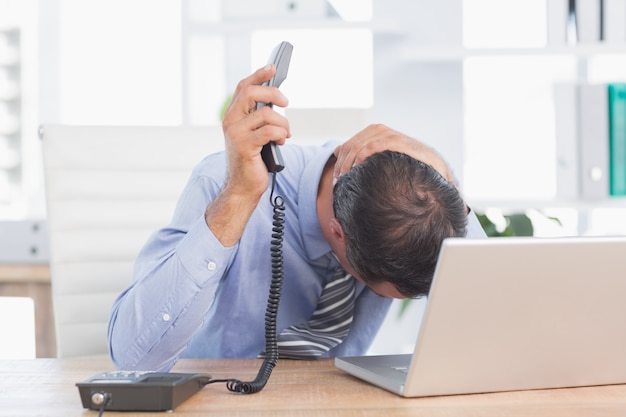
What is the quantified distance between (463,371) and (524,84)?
1.76 m

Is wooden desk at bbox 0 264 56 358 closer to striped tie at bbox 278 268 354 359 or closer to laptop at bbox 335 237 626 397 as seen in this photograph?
striped tie at bbox 278 268 354 359

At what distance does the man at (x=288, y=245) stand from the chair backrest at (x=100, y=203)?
1.17ft

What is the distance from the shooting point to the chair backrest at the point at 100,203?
175 centimetres

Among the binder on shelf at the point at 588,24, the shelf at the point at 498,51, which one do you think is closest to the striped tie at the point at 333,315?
the shelf at the point at 498,51

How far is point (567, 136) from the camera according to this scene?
2.38 metres

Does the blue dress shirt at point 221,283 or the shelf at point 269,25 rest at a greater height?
the shelf at point 269,25

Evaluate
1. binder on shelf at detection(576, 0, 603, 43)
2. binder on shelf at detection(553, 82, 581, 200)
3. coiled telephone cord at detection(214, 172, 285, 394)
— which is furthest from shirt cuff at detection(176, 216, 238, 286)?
→ binder on shelf at detection(576, 0, 603, 43)

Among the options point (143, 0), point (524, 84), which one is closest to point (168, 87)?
point (143, 0)

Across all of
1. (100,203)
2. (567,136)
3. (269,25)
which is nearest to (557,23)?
(567,136)

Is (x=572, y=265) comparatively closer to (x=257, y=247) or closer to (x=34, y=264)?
(x=257, y=247)

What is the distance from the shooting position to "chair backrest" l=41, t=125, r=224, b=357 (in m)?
1.75

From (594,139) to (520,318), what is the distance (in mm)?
1604

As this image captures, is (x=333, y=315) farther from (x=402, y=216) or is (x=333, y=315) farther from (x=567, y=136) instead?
(x=567, y=136)

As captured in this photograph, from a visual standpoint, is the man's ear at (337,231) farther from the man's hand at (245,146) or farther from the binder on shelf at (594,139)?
the binder on shelf at (594,139)
